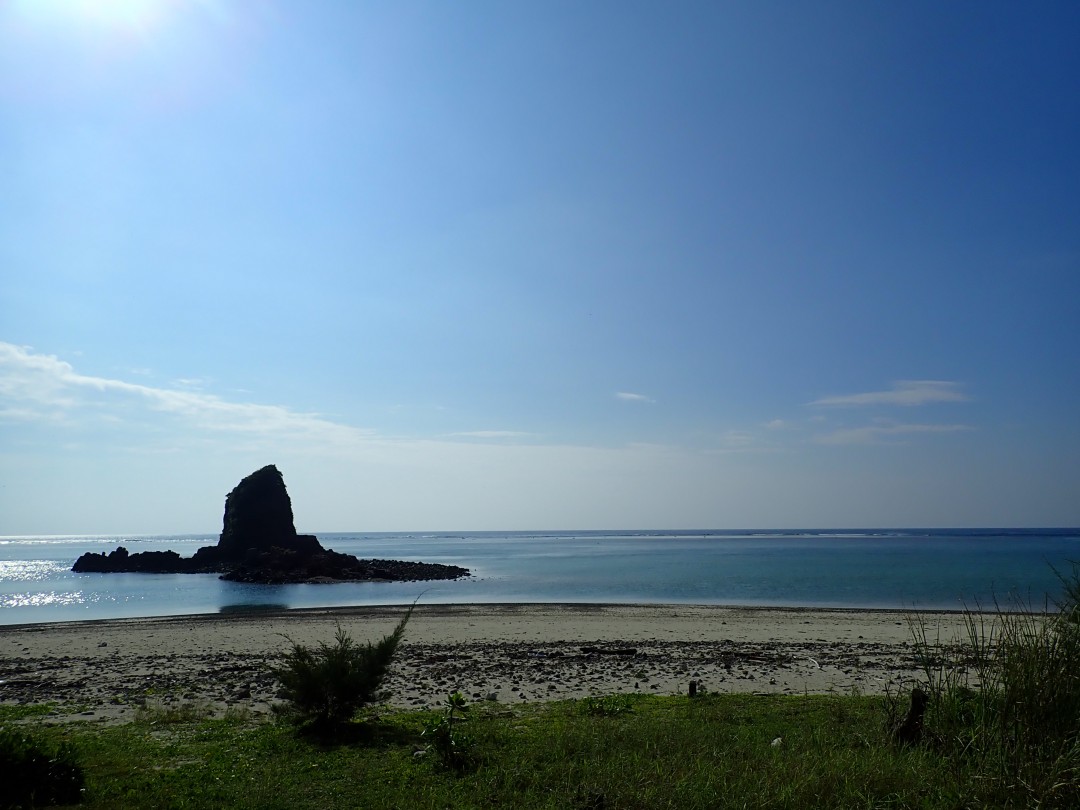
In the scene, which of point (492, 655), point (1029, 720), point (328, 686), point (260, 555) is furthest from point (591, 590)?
point (260, 555)

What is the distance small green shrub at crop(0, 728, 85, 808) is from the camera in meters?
7.51

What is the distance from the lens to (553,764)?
355 inches

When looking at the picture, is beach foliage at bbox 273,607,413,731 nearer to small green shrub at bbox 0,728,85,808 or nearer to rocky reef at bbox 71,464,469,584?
small green shrub at bbox 0,728,85,808

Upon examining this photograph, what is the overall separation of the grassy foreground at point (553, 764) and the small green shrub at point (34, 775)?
0.92ft

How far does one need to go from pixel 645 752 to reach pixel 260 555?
92724 millimetres

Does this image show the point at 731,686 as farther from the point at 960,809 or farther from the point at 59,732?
the point at 59,732

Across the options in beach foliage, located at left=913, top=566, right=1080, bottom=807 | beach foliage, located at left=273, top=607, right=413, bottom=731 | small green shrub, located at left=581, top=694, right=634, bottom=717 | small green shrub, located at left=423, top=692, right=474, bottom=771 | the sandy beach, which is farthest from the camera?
the sandy beach

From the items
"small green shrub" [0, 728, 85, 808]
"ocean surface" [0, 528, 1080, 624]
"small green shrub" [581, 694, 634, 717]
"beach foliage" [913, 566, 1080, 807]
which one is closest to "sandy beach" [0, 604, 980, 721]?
"small green shrub" [581, 694, 634, 717]

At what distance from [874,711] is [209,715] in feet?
42.9

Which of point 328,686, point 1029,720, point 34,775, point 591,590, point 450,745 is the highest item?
point 1029,720

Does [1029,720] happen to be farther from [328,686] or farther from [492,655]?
[492,655]

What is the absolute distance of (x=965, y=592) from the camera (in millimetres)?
50844

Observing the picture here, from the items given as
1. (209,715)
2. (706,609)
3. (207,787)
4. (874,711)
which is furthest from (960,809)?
(706,609)

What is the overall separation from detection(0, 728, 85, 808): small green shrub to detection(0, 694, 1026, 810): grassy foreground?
28 centimetres
